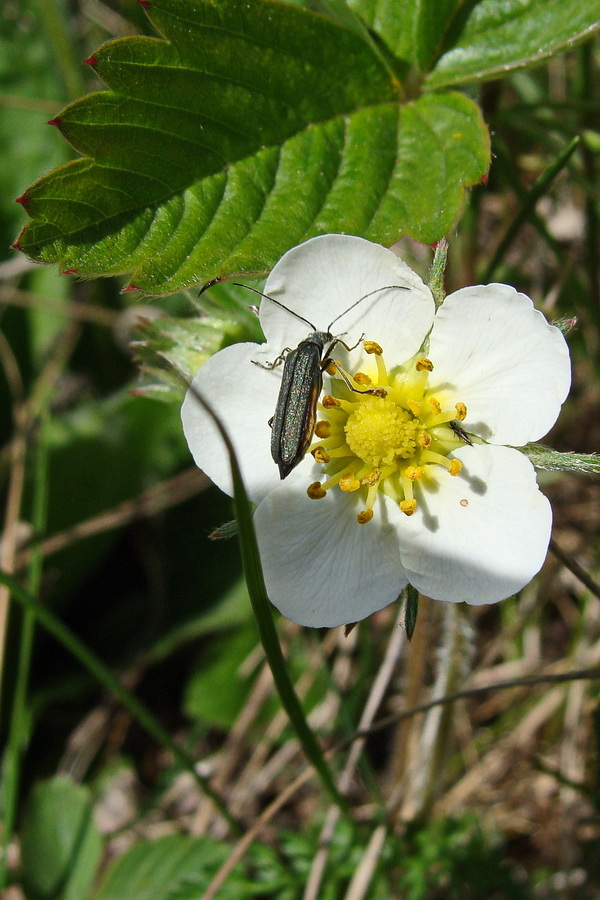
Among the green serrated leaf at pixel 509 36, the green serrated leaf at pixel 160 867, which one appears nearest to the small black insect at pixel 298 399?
the green serrated leaf at pixel 509 36

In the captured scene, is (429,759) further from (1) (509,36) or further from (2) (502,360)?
(1) (509,36)

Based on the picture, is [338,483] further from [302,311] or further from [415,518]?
[302,311]

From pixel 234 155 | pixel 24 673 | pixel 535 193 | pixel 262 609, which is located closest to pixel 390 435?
pixel 262 609

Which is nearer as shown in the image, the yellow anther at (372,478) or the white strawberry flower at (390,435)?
the white strawberry flower at (390,435)

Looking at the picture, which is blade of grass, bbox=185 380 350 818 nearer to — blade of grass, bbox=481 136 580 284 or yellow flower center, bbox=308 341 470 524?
yellow flower center, bbox=308 341 470 524

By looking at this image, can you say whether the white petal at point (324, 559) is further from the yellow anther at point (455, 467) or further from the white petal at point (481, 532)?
the yellow anther at point (455, 467)

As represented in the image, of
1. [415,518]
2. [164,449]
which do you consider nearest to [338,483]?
[415,518]
